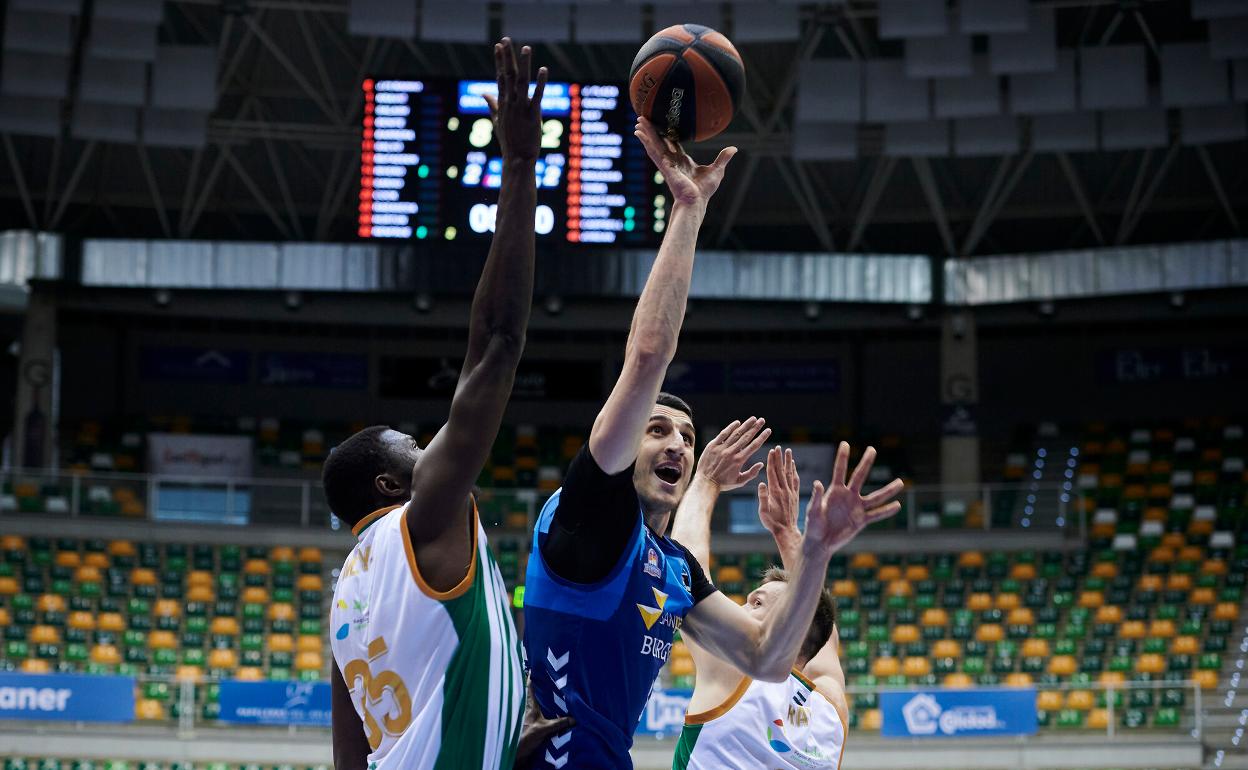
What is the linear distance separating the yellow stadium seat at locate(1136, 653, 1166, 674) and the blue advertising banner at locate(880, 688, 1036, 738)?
3.32 meters

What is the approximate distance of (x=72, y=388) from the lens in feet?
90.9

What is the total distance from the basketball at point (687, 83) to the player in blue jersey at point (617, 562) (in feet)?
1.84

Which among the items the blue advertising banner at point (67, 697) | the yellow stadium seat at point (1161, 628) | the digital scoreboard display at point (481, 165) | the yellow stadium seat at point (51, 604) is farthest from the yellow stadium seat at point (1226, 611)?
the yellow stadium seat at point (51, 604)

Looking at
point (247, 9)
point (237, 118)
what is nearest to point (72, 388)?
point (237, 118)

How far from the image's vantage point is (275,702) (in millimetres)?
16422

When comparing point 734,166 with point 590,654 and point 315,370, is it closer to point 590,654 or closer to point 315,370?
point 315,370

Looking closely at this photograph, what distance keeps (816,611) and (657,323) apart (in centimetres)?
197

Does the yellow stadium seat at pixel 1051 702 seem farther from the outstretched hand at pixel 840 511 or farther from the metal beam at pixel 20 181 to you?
the metal beam at pixel 20 181

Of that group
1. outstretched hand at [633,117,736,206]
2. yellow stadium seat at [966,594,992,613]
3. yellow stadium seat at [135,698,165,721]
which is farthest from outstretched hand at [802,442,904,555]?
yellow stadium seat at [966,594,992,613]

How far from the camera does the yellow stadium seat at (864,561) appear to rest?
22.4m

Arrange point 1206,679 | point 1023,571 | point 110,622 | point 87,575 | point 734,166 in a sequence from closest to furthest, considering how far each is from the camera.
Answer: point 1206,679 < point 110,622 < point 87,575 < point 1023,571 < point 734,166

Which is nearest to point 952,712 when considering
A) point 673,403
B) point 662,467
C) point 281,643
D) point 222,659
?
point 281,643

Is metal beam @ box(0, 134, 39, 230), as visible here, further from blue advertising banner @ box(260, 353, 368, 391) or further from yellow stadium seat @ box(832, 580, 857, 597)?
yellow stadium seat @ box(832, 580, 857, 597)

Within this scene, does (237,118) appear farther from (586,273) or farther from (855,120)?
(855,120)
